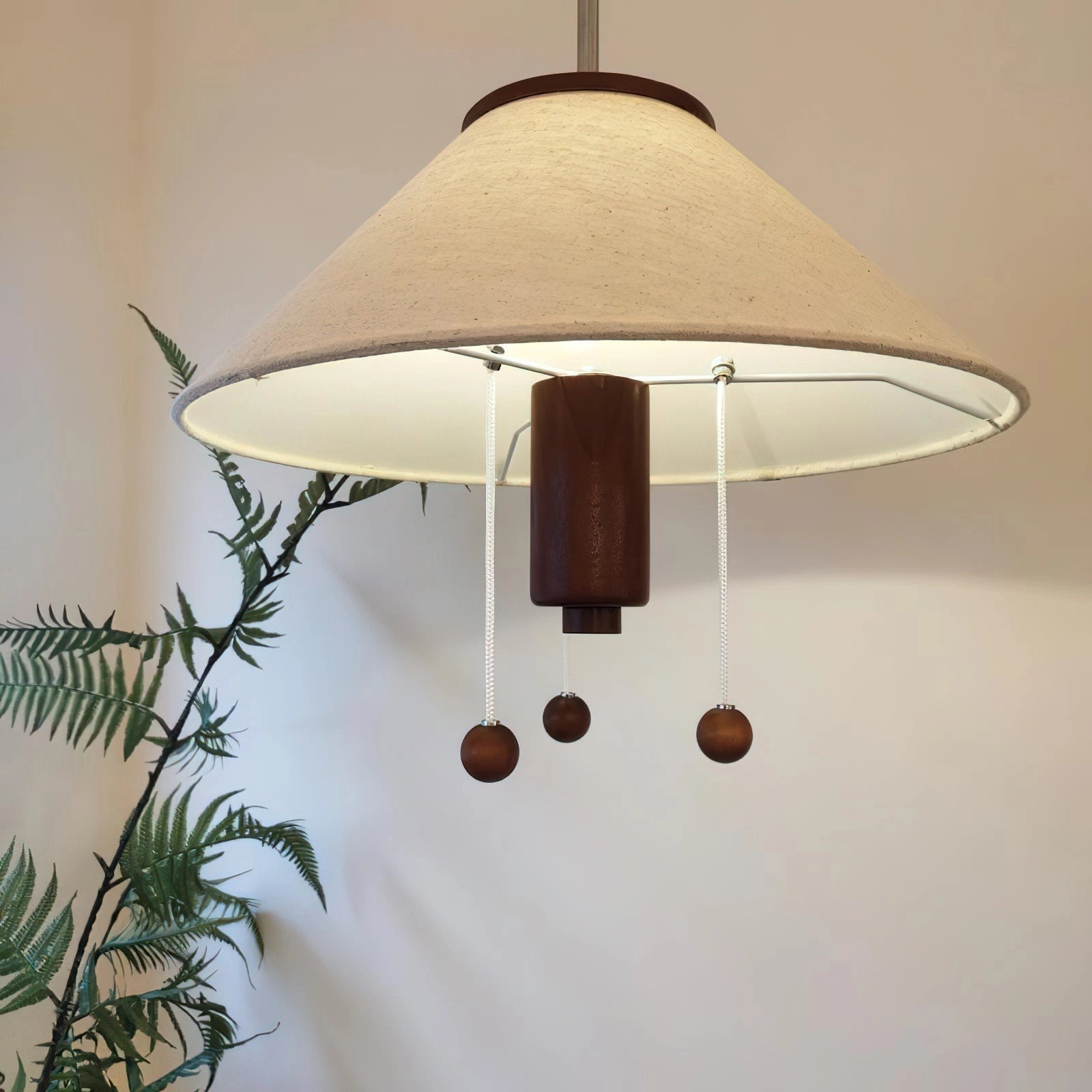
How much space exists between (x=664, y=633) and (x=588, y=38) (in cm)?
78

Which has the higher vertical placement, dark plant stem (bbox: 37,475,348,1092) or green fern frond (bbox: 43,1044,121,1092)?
dark plant stem (bbox: 37,475,348,1092)

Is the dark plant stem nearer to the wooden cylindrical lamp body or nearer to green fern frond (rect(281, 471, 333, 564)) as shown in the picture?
green fern frond (rect(281, 471, 333, 564))

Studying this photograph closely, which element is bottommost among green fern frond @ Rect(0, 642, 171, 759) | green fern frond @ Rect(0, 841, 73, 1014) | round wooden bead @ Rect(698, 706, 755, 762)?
green fern frond @ Rect(0, 841, 73, 1014)

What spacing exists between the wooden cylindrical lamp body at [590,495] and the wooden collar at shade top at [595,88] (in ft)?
0.52

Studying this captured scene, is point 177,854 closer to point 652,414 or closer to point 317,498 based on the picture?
point 317,498

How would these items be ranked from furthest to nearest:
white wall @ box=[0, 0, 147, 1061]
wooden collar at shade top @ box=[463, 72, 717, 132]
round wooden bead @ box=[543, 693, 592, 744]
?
white wall @ box=[0, 0, 147, 1061] → round wooden bead @ box=[543, 693, 592, 744] → wooden collar at shade top @ box=[463, 72, 717, 132]

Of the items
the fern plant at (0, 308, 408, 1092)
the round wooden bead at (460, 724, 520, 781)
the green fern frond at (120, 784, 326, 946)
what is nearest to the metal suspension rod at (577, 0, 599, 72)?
the round wooden bead at (460, 724, 520, 781)

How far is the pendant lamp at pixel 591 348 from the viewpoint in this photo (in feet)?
1.05

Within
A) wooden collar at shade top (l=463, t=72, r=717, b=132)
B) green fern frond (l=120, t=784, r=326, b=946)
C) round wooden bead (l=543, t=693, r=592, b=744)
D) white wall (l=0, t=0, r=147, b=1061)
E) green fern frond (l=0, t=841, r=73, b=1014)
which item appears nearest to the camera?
wooden collar at shade top (l=463, t=72, r=717, b=132)

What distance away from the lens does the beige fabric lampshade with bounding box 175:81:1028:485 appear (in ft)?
1.03

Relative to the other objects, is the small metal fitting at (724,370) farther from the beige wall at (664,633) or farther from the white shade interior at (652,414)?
the beige wall at (664,633)

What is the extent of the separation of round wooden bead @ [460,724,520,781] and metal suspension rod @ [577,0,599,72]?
385mm

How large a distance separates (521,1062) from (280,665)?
67 cm

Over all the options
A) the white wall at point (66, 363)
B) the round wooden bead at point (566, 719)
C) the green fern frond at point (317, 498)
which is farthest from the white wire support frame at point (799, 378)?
the white wall at point (66, 363)
